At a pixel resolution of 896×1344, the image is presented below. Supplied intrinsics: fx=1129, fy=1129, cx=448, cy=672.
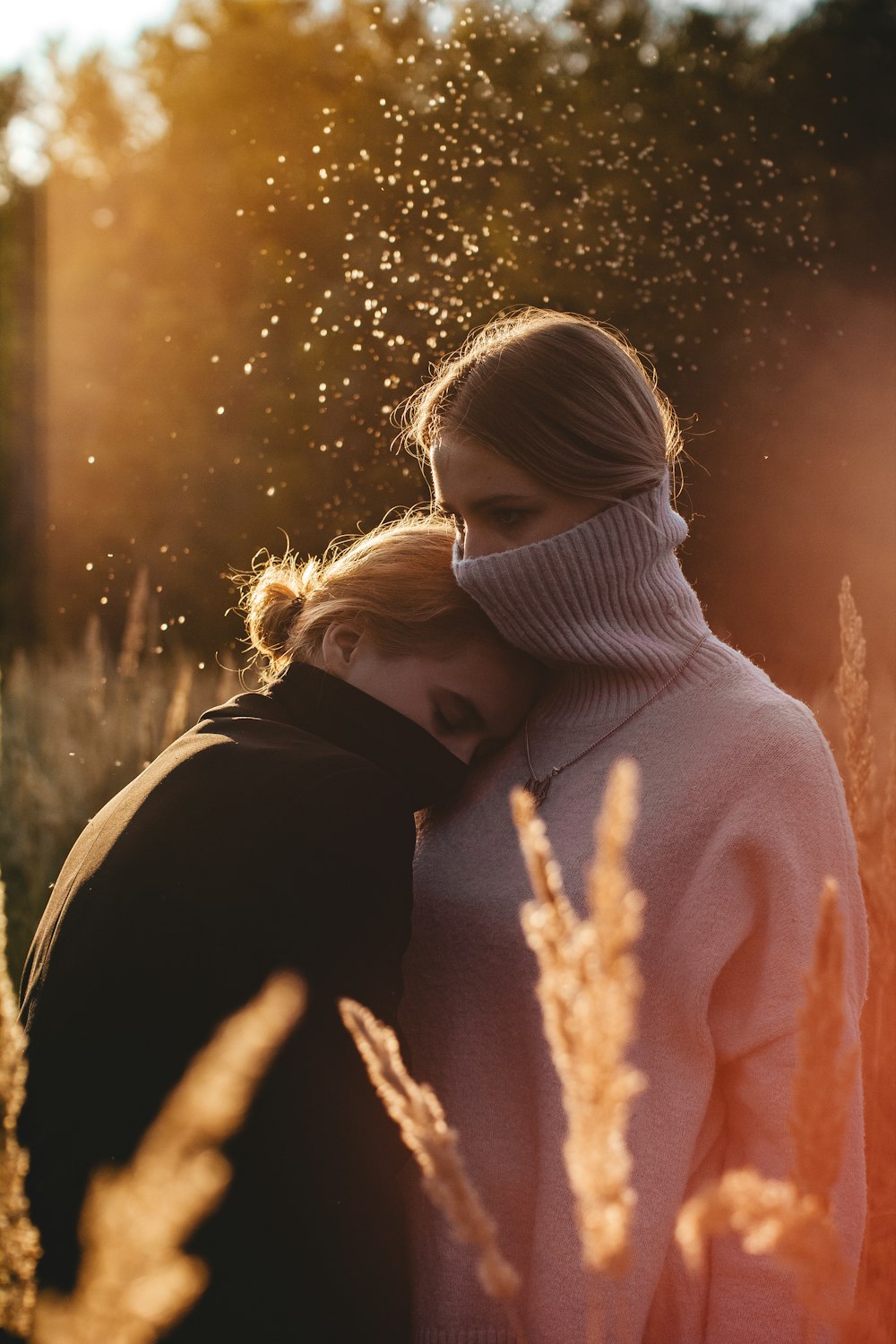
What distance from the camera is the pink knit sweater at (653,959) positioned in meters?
1.52

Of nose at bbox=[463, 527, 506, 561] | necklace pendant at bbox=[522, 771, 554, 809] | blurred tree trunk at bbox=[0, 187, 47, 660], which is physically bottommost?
necklace pendant at bbox=[522, 771, 554, 809]

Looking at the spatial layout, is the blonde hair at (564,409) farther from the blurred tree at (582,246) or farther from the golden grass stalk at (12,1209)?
the blurred tree at (582,246)

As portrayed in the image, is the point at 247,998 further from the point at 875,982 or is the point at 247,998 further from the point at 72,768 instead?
the point at 72,768

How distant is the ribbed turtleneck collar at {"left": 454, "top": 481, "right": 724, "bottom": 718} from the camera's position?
72.0 inches

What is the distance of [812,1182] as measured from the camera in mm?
669

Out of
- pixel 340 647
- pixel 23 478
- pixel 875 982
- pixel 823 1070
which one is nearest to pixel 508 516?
pixel 340 647

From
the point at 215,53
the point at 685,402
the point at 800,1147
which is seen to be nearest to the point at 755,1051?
the point at 800,1147

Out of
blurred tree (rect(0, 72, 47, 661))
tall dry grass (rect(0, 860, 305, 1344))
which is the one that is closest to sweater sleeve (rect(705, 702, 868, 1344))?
tall dry grass (rect(0, 860, 305, 1344))

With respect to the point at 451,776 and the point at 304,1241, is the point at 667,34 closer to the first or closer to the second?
the point at 451,776

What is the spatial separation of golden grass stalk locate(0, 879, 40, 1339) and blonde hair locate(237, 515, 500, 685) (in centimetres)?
126

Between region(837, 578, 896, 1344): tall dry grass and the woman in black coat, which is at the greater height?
the woman in black coat

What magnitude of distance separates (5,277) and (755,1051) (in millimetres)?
19439

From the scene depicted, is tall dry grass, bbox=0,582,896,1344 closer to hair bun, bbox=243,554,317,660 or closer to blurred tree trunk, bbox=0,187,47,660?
hair bun, bbox=243,554,317,660

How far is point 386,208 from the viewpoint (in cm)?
456
